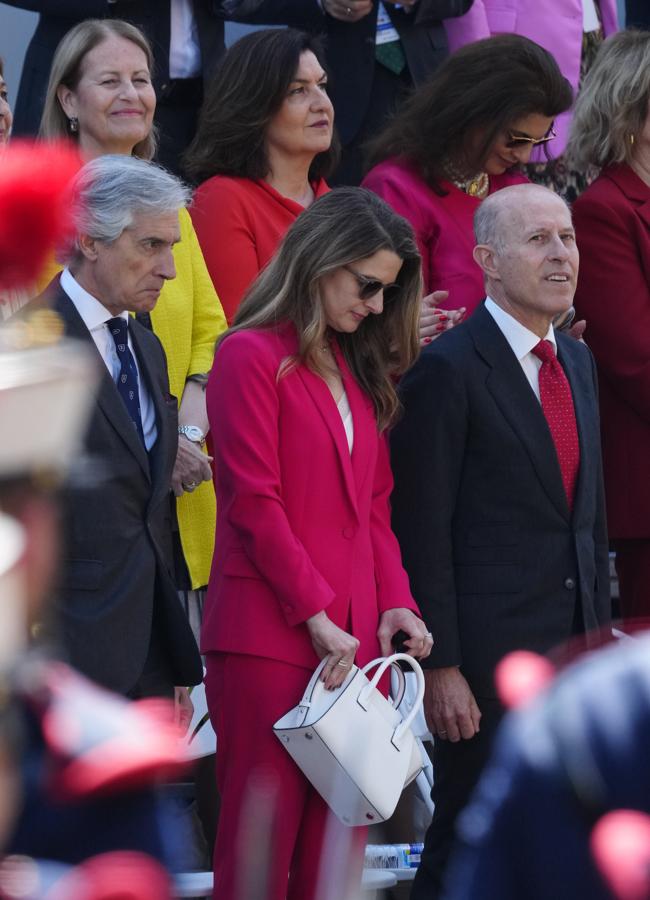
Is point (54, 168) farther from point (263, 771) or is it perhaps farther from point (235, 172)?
point (235, 172)

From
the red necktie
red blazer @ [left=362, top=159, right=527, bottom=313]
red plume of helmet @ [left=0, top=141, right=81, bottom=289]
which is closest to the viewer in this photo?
red plume of helmet @ [left=0, top=141, right=81, bottom=289]

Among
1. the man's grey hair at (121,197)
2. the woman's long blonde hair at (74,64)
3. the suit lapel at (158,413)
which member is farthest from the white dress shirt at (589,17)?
the suit lapel at (158,413)

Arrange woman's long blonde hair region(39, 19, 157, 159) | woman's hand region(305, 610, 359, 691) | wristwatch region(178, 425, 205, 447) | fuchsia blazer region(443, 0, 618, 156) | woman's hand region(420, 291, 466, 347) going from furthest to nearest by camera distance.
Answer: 1. fuchsia blazer region(443, 0, 618, 156)
2. woman's long blonde hair region(39, 19, 157, 159)
3. woman's hand region(420, 291, 466, 347)
4. wristwatch region(178, 425, 205, 447)
5. woman's hand region(305, 610, 359, 691)

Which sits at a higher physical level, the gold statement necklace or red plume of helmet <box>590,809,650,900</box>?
the gold statement necklace

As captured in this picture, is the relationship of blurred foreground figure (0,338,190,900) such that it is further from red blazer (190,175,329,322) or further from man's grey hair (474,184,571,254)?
red blazer (190,175,329,322)

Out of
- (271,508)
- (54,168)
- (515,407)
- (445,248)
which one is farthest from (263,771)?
(54,168)

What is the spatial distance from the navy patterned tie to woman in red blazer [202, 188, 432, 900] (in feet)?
0.58

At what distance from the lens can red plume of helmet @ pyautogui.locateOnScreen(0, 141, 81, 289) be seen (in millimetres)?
1239

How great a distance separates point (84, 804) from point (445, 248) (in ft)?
12.1

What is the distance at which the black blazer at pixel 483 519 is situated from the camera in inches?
164

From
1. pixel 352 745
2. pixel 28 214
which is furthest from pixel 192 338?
pixel 28 214

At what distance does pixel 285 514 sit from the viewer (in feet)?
12.4

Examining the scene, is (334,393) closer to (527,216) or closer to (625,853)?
(527,216)

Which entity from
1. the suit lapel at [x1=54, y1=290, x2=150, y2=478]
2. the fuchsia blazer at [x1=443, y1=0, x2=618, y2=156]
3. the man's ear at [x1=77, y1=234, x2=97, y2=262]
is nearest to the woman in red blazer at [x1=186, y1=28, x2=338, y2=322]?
the man's ear at [x1=77, y1=234, x2=97, y2=262]
